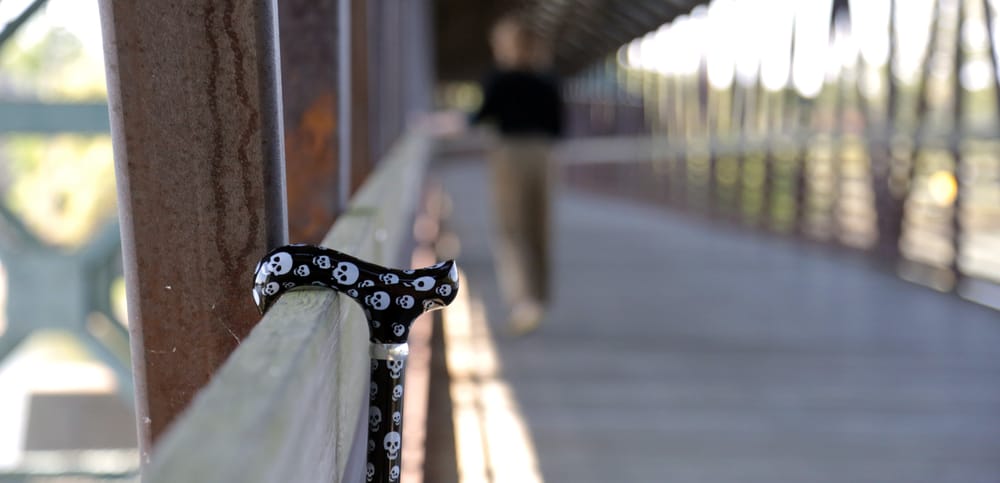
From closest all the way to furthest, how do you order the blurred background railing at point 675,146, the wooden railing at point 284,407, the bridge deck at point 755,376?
1. the wooden railing at point 284,407
2. the bridge deck at point 755,376
3. the blurred background railing at point 675,146

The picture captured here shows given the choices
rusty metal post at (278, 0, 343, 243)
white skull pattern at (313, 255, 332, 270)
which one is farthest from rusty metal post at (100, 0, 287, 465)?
rusty metal post at (278, 0, 343, 243)

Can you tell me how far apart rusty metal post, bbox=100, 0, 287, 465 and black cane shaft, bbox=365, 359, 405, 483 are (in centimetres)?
25

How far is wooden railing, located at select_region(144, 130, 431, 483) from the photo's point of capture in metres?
0.81

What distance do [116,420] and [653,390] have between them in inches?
536

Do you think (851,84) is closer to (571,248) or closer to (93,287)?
(571,248)

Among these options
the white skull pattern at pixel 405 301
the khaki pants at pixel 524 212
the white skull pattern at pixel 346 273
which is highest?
the white skull pattern at pixel 346 273

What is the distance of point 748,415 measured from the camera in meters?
3.99

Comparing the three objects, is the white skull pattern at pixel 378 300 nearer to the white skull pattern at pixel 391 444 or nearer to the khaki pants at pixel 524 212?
the white skull pattern at pixel 391 444

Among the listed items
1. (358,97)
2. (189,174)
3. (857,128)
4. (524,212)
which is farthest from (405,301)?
(857,128)

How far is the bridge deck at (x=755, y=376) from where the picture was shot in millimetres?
3479

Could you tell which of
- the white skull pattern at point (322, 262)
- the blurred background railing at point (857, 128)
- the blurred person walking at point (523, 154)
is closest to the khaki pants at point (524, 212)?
the blurred person walking at point (523, 154)

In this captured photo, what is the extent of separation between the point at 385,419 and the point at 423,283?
8.6 inches

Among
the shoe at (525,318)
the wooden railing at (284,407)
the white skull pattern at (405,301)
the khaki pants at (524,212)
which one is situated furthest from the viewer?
the shoe at (525,318)

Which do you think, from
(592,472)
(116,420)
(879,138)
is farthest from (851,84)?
(116,420)
